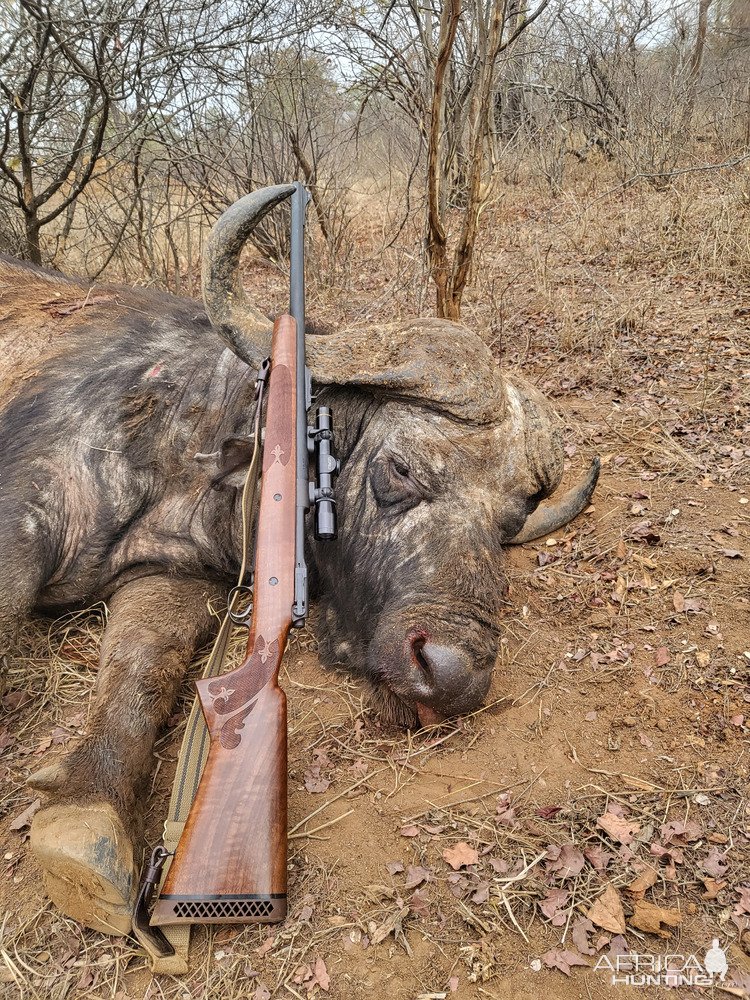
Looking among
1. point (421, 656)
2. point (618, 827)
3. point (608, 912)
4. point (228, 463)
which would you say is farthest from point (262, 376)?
point (608, 912)

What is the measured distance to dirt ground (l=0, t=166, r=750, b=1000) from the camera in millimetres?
2021

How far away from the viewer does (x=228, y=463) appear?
11.1 feet

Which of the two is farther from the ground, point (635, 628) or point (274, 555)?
point (274, 555)

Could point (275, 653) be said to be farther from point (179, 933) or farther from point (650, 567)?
point (650, 567)

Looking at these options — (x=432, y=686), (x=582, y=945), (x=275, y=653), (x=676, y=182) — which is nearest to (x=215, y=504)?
(x=275, y=653)

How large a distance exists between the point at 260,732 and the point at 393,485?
1.32 metres

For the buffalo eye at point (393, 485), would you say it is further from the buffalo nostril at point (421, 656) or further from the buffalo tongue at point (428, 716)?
the buffalo tongue at point (428, 716)

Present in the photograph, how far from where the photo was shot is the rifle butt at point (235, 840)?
1.96 metres

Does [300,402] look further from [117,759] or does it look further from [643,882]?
[643,882]

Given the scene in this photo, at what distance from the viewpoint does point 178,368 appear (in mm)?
3824

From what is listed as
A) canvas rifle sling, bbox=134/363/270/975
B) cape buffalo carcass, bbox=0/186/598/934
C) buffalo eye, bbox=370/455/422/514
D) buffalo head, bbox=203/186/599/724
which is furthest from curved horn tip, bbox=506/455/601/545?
canvas rifle sling, bbox=134/363/270/975

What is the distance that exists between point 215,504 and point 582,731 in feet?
6.59

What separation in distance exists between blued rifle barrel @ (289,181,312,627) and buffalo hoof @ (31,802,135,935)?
0.92m

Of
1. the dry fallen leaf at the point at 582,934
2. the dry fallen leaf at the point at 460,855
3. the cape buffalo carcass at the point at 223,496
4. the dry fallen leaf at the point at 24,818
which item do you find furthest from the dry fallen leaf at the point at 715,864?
the dry fallen leaf at the point at 24,818
